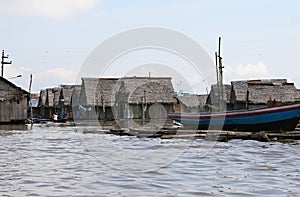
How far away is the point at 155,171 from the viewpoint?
984 cm

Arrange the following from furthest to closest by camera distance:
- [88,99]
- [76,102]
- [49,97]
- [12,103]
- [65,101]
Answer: [49,97]
[65,101]
[76,102]
[88,99]
[12,103]

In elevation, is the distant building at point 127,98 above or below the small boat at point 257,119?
above

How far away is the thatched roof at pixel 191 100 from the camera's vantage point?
51312 millimetres

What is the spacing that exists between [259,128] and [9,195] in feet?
49.5

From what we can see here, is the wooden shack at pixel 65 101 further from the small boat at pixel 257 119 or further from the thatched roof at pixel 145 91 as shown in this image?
the small boat at pixel 257 119

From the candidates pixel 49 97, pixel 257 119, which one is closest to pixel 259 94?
pixel 257 119

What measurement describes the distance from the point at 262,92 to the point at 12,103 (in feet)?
74.8

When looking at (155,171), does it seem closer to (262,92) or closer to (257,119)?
(257,119)

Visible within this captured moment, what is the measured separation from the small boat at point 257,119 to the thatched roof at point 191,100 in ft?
92.9

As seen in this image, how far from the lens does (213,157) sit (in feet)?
41.4

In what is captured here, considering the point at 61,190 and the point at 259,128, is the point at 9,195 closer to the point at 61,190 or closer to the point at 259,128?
the point at 61,190

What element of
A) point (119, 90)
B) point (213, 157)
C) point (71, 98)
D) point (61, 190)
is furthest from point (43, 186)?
point (71, 98)

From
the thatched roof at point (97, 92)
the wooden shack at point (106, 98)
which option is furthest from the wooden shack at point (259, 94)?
the thatched roof at point (97, 92)

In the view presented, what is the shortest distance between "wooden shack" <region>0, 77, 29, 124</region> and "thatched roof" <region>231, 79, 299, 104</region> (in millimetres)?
19462
